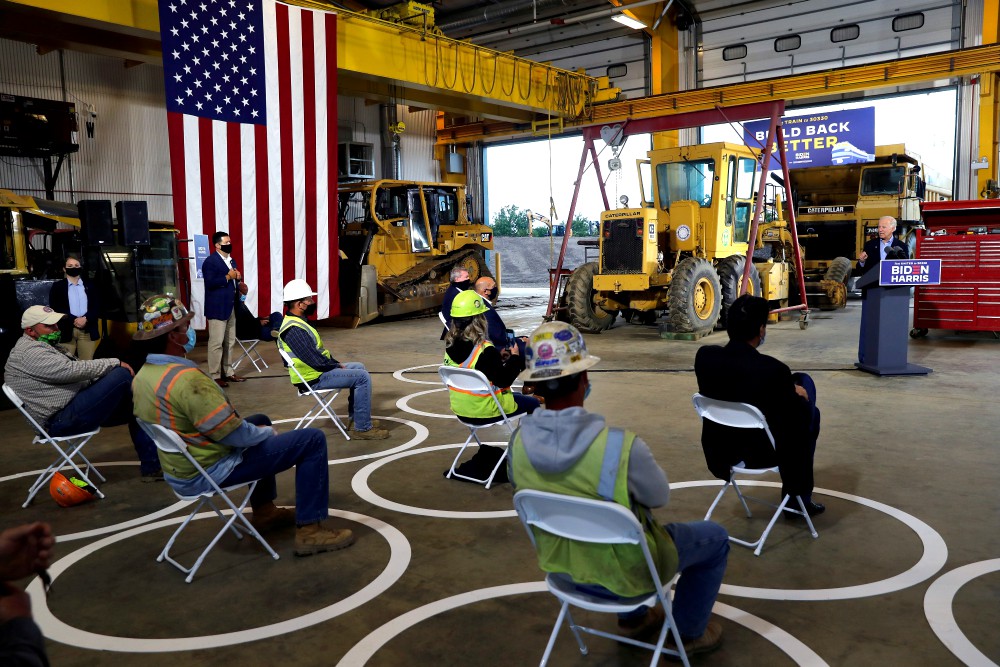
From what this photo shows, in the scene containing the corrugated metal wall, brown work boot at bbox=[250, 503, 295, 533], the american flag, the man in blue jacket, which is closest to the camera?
brown work boot at bbox=[250, 503, 295, 533]

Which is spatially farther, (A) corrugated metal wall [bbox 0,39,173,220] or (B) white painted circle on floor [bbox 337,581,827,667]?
(A) corrugated metal wall [bbox 0,39,173,220]

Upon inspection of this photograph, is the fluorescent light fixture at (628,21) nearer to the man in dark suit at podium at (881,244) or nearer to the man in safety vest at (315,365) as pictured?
the man in dark suit at podium at (881,244)

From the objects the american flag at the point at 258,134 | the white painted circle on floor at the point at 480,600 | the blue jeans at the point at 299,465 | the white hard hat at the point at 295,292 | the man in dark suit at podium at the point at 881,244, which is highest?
the american flag at the point at 258,134

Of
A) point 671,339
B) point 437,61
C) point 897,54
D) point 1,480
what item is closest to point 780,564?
point 1,480

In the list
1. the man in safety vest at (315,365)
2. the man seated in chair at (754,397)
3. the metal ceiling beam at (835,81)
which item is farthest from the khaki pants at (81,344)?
the metal ceiling beam at (835,81)

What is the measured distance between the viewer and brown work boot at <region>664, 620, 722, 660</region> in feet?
8.63

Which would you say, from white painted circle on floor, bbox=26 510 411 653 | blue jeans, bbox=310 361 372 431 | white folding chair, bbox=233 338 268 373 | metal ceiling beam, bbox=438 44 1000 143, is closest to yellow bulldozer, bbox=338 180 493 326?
white folding chair, bbox=233 338 268 373

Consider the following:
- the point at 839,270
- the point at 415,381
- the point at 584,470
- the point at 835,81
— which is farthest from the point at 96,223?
the point at 839,270

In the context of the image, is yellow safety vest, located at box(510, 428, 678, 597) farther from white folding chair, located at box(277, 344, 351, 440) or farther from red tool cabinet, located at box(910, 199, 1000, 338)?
red tool cabinet, located at box(910, 199, 1000, 338)

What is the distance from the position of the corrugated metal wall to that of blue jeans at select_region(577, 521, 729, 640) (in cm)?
1463

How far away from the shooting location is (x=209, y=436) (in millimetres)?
3277

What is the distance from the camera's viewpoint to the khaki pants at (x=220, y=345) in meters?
7.87

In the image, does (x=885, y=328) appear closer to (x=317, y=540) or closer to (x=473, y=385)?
(x=473, y=385)

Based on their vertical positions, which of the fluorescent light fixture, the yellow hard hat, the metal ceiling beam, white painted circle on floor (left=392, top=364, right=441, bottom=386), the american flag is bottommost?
white painted circle on floor (left=392, top=364, right=441, bottom=386)
